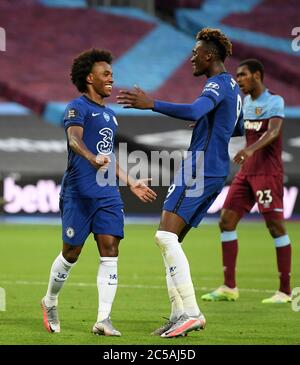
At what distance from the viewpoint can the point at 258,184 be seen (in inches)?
370

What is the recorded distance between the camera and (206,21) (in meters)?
28.1

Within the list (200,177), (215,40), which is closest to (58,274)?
(200,177)

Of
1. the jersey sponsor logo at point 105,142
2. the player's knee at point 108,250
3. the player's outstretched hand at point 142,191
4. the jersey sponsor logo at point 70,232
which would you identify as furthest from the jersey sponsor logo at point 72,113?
the player's knee at point 108,250

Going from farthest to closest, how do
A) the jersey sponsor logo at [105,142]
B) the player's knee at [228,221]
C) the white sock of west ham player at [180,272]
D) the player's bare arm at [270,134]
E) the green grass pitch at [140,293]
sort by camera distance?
the player's knee at [228,221], the player's bare arm at [270,134], the jersey sponsor logo at [105,142], the white sock of west ham player at [180,272], the green grass pitch at [140,293]

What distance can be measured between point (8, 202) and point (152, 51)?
9.77 m

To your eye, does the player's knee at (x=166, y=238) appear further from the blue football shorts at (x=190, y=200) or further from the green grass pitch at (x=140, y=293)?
the green grass pitch at (x=140, y=293)

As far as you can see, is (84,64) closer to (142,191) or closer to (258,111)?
(142,191)

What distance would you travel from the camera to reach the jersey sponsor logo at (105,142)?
7086 mm

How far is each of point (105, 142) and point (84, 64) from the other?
0.62m

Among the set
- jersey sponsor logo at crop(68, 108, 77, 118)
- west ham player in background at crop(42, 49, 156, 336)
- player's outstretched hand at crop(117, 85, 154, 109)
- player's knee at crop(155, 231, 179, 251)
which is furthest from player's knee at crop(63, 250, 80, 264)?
player's outstretched hand at crop(117, 85, 154, 109)

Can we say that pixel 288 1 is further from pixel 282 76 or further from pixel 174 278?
pixel 174 278

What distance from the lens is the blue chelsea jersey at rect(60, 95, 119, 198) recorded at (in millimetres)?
7035

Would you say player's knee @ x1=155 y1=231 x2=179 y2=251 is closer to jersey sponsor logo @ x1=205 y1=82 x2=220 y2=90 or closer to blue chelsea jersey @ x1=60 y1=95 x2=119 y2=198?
blue chelsea jersey @ x1=60 y1=95 x2=119 y2=198

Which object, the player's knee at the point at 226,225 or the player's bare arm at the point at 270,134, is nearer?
the player's bare arm at the point at 270,134
